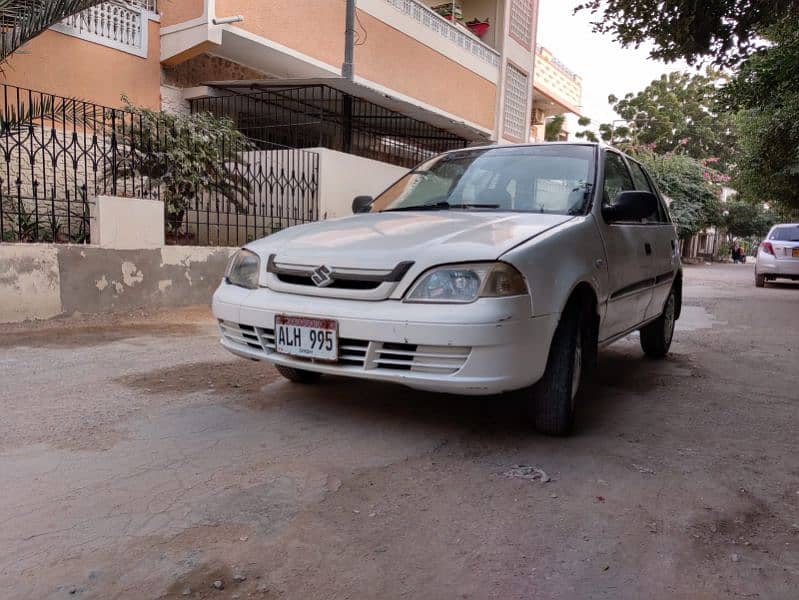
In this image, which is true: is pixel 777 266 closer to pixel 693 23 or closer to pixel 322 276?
pixel 693 23

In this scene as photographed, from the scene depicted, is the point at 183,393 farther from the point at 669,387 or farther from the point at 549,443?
the point at 669,387

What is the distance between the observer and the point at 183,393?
384 centimetres

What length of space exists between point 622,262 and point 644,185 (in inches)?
58.7

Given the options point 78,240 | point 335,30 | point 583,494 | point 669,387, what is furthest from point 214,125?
point 583,494

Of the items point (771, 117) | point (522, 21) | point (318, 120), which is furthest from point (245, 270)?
point (522, 21)

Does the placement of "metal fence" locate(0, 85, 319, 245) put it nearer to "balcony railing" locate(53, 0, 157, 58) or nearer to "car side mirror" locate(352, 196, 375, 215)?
"balcony railing" locate(53, 0, 157, 58)

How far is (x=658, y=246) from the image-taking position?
4.73m

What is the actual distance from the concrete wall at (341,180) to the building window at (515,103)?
868 centimetres

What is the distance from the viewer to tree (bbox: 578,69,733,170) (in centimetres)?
3719

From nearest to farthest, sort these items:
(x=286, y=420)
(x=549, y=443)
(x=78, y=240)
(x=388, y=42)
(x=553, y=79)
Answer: (x=549, y=443) → (x=286, y=420) → (x=78, y=240) → (x=388, y=42) → (x=553, y=79)

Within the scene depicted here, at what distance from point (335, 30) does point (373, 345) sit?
10223 millimetres

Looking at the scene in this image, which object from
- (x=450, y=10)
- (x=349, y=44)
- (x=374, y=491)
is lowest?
(x=374, y=491)

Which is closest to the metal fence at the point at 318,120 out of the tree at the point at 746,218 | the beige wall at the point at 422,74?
the beige wall at the point at 422,74

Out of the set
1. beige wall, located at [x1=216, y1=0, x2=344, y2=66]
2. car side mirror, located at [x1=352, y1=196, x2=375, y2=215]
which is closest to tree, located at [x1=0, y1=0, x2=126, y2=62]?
beige wall, located at [x1=216, y1=0, x2=344, y2=66]
